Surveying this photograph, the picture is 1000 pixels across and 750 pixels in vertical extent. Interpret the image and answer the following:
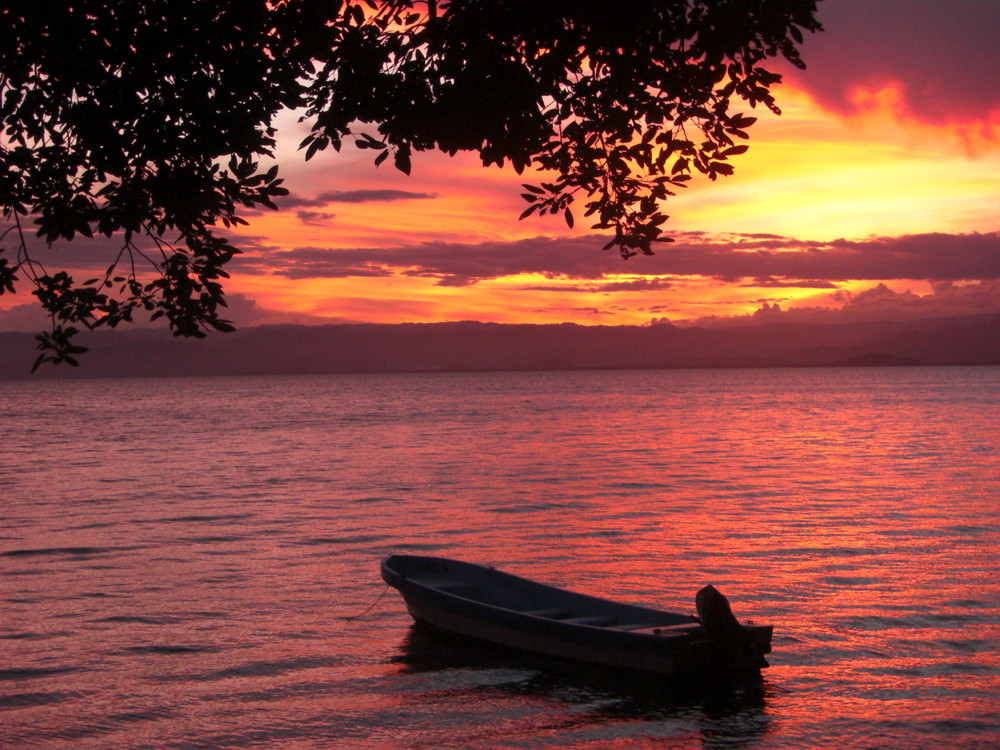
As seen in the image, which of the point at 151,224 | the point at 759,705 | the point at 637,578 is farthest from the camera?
the point at 637,578

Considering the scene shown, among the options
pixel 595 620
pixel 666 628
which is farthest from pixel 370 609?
pixel 666 628

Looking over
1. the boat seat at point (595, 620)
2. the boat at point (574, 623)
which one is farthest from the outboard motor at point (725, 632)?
the boat seat at point (595, 620)

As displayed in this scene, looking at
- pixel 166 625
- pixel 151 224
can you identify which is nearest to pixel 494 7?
pixel 151 224

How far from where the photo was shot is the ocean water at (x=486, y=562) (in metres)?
11.6

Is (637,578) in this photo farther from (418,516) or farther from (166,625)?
(418,516)

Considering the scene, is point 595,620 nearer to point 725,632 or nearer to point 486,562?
point 725,632

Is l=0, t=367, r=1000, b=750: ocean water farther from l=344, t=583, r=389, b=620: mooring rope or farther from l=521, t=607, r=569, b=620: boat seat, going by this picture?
l=521, t=607, r=569, b=620: boat seat

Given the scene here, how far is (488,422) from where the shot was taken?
84.3 metres

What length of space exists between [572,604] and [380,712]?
4034 mm

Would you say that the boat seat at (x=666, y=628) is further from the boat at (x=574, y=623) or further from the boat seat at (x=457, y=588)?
the boat seat at (x=457, y=588)

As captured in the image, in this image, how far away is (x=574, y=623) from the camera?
1353cm

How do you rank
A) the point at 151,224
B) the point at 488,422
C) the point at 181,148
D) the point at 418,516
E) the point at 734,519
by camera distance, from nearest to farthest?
the point at 181,148
the point at 151,224
the point at 734,519
the point at 418,516
the point at 488,422

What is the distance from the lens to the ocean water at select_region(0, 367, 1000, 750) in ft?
37.9

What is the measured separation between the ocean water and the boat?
0.34 m
